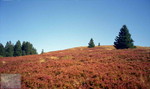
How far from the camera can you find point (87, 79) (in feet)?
24.6

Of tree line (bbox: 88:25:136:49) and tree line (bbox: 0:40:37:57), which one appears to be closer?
tree line (bbox: 88:25:136:49)

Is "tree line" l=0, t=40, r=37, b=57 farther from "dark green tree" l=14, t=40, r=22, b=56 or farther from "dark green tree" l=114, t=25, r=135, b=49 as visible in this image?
"dark green tree" l=114, t=25, r=135, b=49

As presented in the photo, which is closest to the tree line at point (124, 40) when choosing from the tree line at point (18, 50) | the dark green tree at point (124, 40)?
the dark green tree at point (124, 40)

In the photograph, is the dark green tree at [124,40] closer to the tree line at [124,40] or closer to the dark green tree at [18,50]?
the tree line at [124,40]

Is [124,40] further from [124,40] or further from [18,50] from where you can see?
[18,50]

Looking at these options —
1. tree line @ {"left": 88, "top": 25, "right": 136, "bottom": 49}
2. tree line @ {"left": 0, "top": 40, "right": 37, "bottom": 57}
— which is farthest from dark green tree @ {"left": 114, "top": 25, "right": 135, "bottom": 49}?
tree line @ {"left": 0, "top": 40, "right": 37, "bottom": 57}

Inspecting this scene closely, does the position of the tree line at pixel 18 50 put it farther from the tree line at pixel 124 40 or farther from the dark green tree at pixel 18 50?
the tree line at pixel 124 40

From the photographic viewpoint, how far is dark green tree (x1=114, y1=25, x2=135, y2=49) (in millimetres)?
29450

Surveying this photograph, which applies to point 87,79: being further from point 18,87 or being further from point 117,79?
point 18,87

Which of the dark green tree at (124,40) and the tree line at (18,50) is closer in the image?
the dark green tree at (124,40)

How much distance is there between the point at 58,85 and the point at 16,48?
6176 cm

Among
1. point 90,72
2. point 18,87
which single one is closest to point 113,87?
point 90,72

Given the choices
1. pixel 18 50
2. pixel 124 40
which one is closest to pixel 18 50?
pixel 18 50

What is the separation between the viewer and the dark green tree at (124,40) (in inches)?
1159
